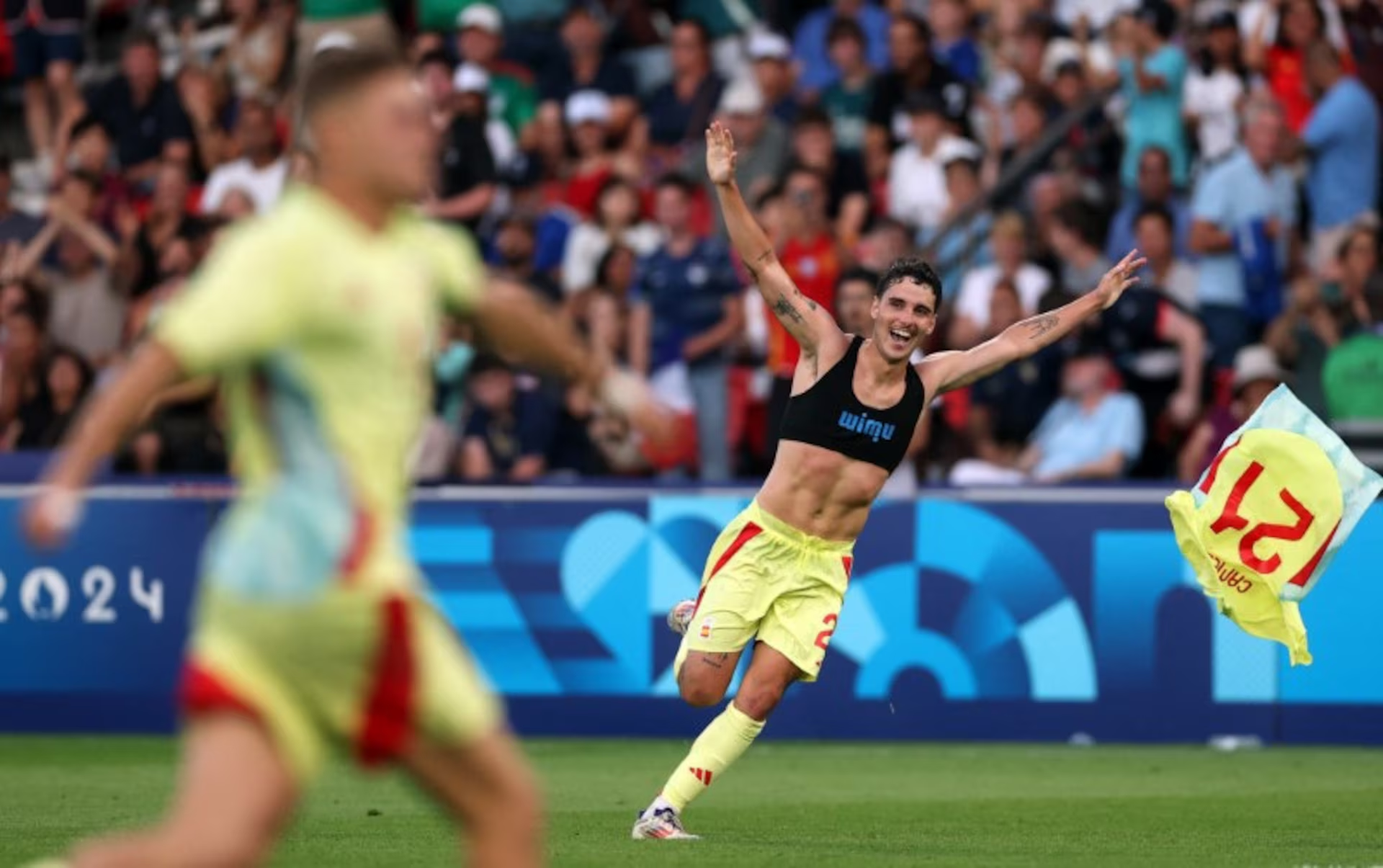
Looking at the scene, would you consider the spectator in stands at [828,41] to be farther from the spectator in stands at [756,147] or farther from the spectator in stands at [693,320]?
the spectator in stands at [693,320]

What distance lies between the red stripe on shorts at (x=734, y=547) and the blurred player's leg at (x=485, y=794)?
18.9ft

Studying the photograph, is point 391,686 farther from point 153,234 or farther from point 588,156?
point 153,234

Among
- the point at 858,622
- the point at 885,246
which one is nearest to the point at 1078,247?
the point at 885,246

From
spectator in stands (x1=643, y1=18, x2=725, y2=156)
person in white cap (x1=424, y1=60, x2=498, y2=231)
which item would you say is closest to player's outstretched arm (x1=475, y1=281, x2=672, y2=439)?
person in white cap (x1=424, y1=60, x2=498, y2=231)

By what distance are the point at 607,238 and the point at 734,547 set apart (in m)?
8.39

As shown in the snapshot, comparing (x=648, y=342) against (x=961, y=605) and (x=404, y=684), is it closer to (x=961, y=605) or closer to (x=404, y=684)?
(x=961, y=605)

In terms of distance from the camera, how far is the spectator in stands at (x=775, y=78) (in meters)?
20.9

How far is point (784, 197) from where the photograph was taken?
18734mm

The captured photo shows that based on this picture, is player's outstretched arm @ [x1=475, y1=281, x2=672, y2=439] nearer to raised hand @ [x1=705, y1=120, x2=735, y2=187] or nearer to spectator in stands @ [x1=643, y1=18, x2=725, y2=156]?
raised hand @ [x1=705, y1=120, x2=735, y2=187]

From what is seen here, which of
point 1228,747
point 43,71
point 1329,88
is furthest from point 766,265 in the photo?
point 43,71

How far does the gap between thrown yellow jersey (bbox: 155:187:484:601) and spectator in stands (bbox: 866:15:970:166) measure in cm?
1457

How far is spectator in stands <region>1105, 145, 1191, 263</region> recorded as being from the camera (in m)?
19.1

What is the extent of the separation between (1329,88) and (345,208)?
46.8 ft

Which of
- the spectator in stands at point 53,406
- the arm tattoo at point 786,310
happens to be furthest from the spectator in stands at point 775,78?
the arm tattoo at point 786,310
